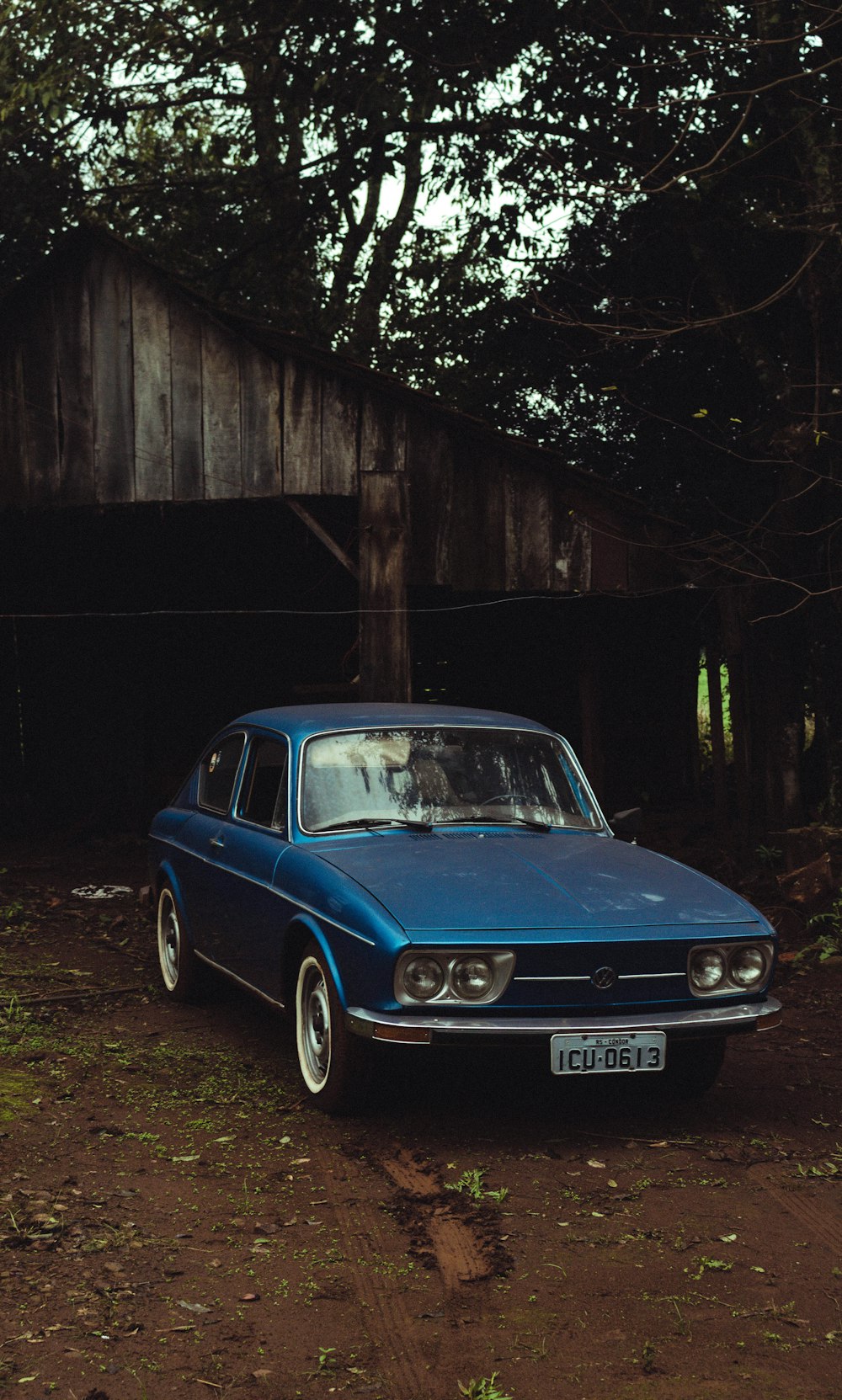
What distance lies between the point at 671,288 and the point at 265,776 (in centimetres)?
930

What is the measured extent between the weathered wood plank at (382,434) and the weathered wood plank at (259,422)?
711 mm

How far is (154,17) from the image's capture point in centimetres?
1825

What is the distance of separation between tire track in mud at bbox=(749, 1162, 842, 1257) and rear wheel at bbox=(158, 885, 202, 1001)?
350 centimetres

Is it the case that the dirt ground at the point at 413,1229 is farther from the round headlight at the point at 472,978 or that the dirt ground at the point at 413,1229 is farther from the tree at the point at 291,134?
the tree at the point at 291,134

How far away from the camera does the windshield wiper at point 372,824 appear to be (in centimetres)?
598

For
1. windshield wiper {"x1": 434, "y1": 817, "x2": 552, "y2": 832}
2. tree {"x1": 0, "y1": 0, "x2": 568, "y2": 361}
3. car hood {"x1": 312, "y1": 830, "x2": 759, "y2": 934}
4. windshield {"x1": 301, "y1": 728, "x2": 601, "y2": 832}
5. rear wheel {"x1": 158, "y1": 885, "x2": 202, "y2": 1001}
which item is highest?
tree {"x1": 0, "y1": 0, "x2": 568, "y2": 361}

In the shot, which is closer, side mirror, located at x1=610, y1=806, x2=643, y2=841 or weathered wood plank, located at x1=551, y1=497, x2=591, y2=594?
side mirror, located at x1=610, y1=806, x2=643, y2=841

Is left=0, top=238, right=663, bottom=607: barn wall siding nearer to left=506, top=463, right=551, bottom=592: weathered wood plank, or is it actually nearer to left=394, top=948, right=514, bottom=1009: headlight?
left=506, top=463, right=551, bottom=592: weathered wood plank

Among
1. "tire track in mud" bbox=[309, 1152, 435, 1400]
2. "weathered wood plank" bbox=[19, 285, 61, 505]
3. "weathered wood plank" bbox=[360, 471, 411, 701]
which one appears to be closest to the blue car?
"tire track in mud" bbox=[309, 1152, 435, 1400]

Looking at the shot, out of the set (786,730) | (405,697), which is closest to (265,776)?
(405,697)

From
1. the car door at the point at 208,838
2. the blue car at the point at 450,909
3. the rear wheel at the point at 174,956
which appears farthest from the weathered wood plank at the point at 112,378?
the blue car at the point at 450,909

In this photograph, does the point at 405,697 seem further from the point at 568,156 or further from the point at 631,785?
the point at 631,785

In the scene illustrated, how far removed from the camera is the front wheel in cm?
516

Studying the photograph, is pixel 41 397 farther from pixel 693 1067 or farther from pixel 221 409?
pixel 693 1067
